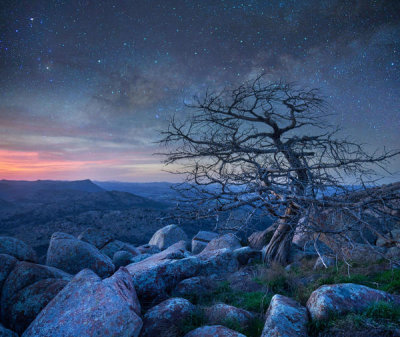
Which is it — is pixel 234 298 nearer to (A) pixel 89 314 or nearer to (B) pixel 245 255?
(A) pixel 89 314

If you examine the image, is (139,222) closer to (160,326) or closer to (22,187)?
(160,326)

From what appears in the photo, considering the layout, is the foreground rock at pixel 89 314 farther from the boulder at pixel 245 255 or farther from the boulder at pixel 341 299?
the boulder at pixel 245 255

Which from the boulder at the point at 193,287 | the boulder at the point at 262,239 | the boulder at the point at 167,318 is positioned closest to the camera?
the boulder at the point at 167,318

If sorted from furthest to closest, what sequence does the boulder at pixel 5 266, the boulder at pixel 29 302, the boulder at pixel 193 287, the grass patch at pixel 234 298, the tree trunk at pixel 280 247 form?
the tree trunk at pixel 280 247 < the boulder at pixel 193 287 < the boulder at pixel 5 266 < the grass patch at pixel 234 298 < the boulder at pixel 29 302

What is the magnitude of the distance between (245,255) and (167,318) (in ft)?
18.6

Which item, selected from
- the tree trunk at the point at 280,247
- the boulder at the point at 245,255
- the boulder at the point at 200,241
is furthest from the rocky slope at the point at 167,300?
the boulder at the point at 200,241

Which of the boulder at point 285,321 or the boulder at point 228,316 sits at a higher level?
the boulder at point 285,321

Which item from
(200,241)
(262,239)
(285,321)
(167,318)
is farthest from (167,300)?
(200,241)

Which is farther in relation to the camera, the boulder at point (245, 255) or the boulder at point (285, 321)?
the boulder at point (245, 255)

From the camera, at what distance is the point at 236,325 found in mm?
3439

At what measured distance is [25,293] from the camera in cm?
429

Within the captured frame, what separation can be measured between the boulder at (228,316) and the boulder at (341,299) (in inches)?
43.4

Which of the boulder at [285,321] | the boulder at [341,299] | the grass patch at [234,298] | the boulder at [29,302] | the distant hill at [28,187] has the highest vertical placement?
the boulder at [341,299]

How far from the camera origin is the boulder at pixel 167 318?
337cm
